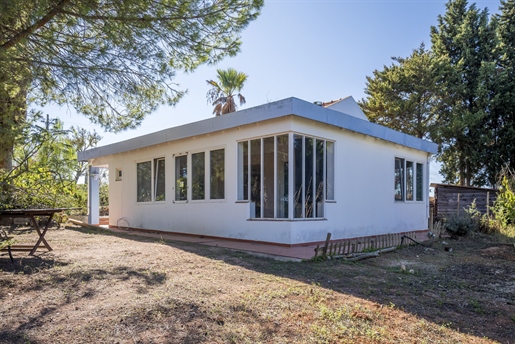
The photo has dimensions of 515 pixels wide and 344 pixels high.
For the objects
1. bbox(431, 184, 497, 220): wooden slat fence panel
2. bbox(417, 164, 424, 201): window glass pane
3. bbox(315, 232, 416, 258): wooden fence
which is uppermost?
bbox(417, 164, 424, 201): window glass pane

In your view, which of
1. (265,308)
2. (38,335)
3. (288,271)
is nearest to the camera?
(38,335)

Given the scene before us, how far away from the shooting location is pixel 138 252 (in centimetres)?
715

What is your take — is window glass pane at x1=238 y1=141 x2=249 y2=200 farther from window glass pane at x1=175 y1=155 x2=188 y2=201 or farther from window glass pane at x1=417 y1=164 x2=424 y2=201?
window glass pane at x1=417 y1=164 x2=424 y2=201

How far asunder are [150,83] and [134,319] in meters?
5.06

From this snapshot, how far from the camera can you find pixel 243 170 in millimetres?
9297

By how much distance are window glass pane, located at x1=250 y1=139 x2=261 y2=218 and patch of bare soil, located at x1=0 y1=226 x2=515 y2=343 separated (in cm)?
221

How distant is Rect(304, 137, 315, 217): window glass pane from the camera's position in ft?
28.6

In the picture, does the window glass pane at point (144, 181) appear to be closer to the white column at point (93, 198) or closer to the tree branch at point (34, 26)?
the white column at point (93, 198)

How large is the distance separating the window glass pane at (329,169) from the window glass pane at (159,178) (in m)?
5.21

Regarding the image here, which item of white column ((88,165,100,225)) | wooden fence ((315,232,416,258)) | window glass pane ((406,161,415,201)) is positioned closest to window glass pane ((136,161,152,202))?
white column ((88,165,100,225))

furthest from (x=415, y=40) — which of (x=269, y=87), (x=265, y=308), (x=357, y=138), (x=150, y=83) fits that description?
(x=265, y=308)

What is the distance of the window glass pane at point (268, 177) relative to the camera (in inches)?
344

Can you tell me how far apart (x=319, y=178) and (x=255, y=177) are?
154 centimetres

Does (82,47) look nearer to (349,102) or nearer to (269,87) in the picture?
(269,87)
